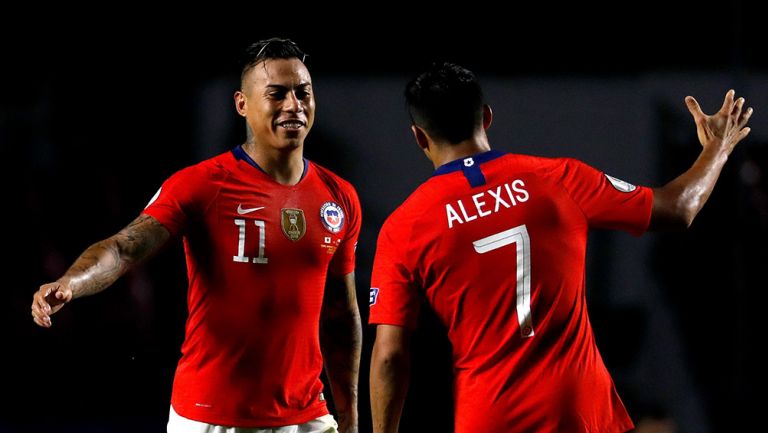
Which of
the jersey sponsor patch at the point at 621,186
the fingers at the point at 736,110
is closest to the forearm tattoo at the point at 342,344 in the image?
the jersey sponsor patch at the point at 621,186

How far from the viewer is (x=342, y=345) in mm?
3369

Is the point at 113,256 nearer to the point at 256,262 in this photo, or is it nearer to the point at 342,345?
the point at 256,262

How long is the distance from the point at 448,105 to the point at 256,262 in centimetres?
90

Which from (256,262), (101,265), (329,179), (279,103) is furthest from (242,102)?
(101,265)

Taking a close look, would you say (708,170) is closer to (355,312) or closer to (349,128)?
(355,312)

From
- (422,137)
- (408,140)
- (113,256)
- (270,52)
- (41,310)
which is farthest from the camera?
(408,140)

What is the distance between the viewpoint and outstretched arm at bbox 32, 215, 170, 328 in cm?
233

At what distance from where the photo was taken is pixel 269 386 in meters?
2.99

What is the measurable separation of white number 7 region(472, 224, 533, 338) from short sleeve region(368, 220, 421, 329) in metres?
0.22

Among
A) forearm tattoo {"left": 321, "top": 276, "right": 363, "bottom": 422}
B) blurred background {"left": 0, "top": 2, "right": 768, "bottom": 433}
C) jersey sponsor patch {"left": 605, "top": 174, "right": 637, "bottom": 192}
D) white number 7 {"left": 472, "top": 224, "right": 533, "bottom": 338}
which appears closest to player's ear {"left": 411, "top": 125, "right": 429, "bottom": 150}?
white number 7 {"left": 472, "top": 224, "right": 533, "bottom": 338}

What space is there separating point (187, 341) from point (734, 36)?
5.16m

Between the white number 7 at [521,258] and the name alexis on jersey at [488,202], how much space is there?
0.22ft

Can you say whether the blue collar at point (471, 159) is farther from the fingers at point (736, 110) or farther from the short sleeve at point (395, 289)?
the fingers at point (736, 110)

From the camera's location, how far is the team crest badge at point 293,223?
308cm
